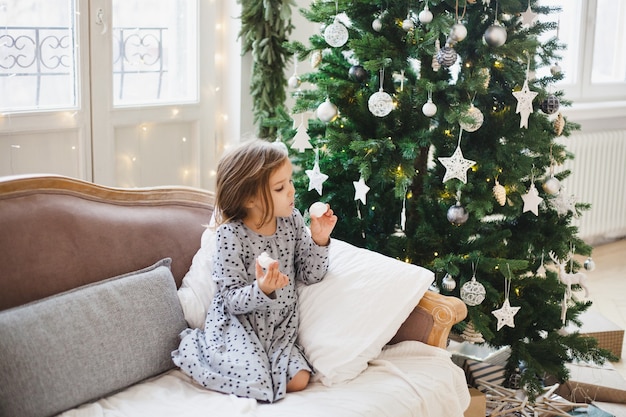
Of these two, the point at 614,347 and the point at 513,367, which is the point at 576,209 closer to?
the point at 513,367

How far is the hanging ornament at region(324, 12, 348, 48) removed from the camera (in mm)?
2494

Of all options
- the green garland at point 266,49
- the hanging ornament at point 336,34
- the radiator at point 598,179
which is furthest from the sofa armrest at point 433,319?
the radiator at point 598,179

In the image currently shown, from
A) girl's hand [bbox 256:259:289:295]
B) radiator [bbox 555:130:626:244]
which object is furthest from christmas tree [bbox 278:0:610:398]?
radiator [bbox 555:130:626:244]

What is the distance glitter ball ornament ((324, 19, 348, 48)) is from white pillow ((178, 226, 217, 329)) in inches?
30.0

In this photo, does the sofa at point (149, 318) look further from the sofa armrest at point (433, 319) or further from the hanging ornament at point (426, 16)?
the hanging ornament at point (426, 16)

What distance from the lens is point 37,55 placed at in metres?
2.92

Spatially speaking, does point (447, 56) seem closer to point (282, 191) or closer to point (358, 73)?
point (358, 73)

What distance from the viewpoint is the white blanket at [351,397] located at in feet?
6.04

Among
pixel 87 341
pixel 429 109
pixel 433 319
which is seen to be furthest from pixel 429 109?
pixel 87 341

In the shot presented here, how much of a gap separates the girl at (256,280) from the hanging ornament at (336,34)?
1.73ft

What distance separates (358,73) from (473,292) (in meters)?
0.82

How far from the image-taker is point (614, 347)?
11.0 feet

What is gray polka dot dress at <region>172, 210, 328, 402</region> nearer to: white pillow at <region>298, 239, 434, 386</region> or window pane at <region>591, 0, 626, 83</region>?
white pillow at <region>298, 239, 434, 386</region>

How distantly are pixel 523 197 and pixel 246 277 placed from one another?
1.01 metres
